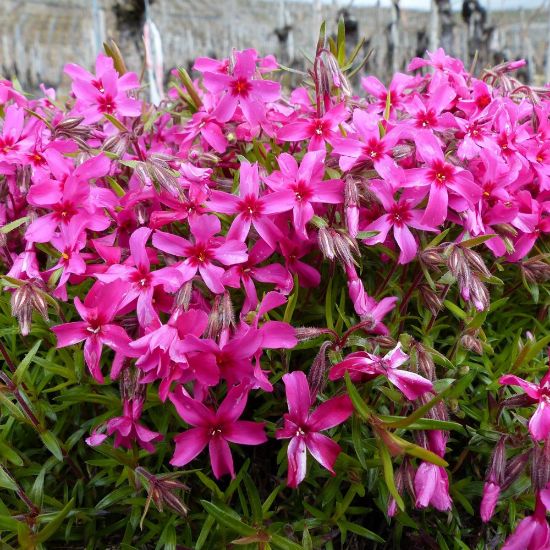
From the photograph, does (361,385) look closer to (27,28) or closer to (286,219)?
(286,219)

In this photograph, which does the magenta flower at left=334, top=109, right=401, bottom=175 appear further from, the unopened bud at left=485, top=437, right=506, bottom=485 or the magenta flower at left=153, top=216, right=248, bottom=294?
the unopened bud at left=485, top=437, right=506, bottom=485

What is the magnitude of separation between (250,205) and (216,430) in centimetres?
29

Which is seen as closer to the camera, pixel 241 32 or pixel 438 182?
pixel 438 182

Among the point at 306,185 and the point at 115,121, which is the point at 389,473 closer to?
the point at 306,185

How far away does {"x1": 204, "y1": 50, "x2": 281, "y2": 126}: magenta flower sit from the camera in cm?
88

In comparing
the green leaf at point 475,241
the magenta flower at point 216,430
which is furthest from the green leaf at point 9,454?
the green leaf at point 475,241

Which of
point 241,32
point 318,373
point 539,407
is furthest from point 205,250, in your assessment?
point 241,32

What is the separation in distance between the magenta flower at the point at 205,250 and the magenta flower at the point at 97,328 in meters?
0.08

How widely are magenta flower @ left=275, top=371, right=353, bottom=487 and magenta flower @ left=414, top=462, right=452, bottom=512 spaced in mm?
101

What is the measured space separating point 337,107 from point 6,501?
76 cm

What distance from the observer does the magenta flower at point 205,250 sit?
729 mm

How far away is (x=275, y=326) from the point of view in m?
0.70

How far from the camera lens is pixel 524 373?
2.97ft

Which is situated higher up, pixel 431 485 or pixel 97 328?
pixel 97 328
